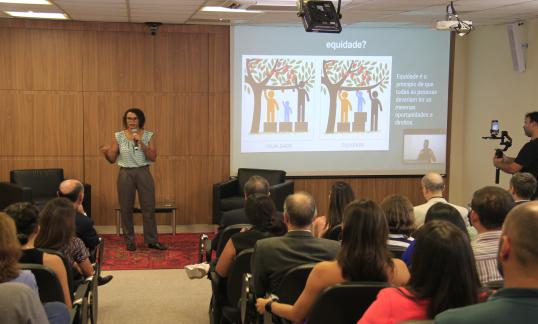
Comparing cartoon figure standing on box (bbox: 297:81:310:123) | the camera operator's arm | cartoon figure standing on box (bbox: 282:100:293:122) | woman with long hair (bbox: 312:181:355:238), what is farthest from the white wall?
woman with long hair (bbox: 312:181:355:238)

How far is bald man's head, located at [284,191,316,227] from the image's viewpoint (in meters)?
3.22

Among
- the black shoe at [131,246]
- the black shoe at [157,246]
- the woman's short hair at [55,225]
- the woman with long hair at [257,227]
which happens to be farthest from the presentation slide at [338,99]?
the woman's short hair at [55,225]

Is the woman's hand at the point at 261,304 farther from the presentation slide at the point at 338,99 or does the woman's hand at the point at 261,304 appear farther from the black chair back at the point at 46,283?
the presentation slide at the point at 338,99

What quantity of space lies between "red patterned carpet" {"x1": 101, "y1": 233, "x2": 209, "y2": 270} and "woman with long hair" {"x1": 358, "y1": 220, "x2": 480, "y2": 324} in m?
4.71

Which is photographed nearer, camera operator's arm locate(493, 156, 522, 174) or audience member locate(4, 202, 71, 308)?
audience member locate(4, 202, 71, 308)

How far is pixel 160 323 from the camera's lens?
4840mm

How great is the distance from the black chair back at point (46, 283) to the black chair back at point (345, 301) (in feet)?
4.20

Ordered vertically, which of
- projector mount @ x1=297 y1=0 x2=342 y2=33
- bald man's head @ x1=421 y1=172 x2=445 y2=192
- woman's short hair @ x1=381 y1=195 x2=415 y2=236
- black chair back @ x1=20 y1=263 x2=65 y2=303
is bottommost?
black chair back @ x1=20 y1=263 x2=65 y2=303

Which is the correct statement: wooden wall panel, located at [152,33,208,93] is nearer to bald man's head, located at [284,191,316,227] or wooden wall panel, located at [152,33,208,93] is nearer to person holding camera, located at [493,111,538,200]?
person holding camera, located at [493,111,538,200]

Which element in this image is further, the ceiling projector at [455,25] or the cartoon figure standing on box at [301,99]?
the cartoon figure standing on box at [301,99]

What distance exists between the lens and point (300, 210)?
10.6ft

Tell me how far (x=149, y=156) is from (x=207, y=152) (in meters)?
1.52

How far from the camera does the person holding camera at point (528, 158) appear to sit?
5.96 metres

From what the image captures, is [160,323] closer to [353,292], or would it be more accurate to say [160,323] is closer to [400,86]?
[353,292]
